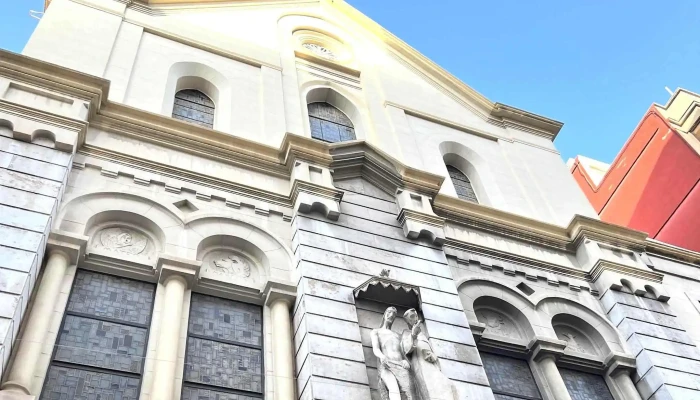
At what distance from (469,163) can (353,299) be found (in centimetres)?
926

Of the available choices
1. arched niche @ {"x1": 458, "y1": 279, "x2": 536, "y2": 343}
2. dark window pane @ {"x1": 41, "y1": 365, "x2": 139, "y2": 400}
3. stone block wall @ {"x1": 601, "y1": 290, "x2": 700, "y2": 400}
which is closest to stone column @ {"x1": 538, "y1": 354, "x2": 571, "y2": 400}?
arched niche @ {"x1": 458, "y1": 279, "x2": 536, "y2": 343}

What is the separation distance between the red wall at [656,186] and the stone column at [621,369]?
16.9 m

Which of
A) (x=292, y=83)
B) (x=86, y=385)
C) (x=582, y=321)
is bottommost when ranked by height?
(x=86, y=385)

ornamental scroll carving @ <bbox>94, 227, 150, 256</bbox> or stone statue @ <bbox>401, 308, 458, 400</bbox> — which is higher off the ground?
ornamental scroll carving @ <bbox>94, 227, 150, 256</bbox>

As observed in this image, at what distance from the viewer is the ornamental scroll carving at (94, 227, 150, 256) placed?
1278 cm

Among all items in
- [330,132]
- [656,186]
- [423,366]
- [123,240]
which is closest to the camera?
[423,366]

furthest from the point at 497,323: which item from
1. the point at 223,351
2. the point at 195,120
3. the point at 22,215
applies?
the point at 22,215

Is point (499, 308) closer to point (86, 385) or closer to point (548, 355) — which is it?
point (548, 355)

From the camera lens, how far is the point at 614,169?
1524 inches

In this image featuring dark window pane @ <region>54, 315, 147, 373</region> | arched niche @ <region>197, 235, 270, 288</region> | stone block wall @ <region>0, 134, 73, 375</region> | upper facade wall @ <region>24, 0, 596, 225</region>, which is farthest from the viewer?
upper facade wall @ <region>24, 0, 596, 225</region>

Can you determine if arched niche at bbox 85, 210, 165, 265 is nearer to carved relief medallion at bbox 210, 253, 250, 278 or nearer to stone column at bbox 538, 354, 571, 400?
carved relief medallion at bbox 210, 253, 250, 278

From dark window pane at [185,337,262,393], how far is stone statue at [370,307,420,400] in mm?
1917

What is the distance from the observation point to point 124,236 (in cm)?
1309

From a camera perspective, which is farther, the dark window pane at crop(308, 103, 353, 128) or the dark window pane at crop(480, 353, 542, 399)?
the dark window pane at crop(308, 103, 353, 128)
